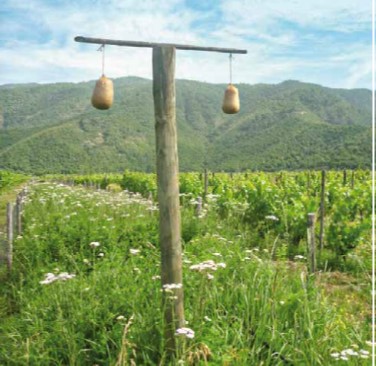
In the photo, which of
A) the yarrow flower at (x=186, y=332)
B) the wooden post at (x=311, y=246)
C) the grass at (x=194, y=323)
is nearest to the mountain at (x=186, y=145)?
the wooden post at (x=311, y=246)

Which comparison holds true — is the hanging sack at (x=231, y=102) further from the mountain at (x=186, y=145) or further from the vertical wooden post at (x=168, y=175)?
the mountain at (x=186, y=145)

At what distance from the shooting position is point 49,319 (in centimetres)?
496

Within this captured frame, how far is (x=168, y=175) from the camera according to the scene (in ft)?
13.7

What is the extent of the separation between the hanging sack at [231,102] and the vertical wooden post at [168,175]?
0.88m

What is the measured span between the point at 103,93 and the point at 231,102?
1363 mm

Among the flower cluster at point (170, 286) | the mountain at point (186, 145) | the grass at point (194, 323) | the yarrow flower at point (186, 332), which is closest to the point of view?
the yarrow flower at point (186, 332)

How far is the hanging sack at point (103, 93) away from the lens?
4.28 metres

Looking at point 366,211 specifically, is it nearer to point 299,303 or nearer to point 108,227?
point 108,227

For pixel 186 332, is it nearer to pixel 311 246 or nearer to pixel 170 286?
pixel 170 286

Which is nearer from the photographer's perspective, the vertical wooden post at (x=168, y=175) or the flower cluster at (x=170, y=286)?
the flower cluster at (x=170, y=286)

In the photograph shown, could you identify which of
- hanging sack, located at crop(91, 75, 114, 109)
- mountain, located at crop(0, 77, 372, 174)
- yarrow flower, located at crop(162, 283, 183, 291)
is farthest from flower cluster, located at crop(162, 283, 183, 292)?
mountain, located at crop(0, 77, 372, 174)

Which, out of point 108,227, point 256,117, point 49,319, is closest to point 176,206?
point 49,319

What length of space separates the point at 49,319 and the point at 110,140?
171 m

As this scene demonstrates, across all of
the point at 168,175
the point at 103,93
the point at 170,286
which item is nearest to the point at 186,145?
the point at 103,93
